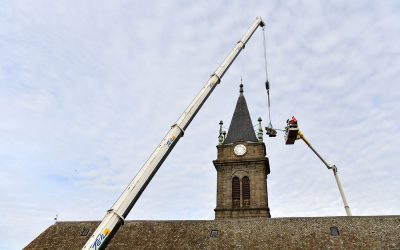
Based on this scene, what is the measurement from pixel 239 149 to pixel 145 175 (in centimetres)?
2694

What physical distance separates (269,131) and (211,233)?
923cm

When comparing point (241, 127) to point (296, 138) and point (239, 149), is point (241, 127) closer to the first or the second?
point (239, 149)

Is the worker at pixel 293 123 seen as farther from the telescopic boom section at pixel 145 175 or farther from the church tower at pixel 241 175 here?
the church tower at pixel 241 175

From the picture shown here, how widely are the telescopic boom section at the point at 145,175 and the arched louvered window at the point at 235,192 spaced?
72.6 feet

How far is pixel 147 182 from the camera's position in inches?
427

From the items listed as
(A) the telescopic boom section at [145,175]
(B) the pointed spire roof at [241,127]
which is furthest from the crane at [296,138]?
(B) the pointed spire roof at [241,127]

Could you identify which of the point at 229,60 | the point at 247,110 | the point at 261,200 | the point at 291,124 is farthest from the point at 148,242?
the point at 247,110

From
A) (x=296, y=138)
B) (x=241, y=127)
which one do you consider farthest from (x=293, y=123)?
(x=241, y=127)

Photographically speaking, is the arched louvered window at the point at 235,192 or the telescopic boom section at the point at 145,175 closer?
the telescopic boom section at the point at 145,175

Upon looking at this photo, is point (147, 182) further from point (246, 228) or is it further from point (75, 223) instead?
point (75, 223)

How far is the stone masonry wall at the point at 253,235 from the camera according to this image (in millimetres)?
24558

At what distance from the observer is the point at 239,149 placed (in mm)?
37031

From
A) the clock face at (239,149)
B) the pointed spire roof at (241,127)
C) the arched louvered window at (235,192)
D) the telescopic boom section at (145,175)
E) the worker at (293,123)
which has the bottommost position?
the telescopic boom section at (145,175)

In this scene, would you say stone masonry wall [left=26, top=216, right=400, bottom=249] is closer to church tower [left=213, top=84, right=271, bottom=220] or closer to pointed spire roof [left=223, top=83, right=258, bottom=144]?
church tower [left=213, top=84, right=271, bottom=220]
